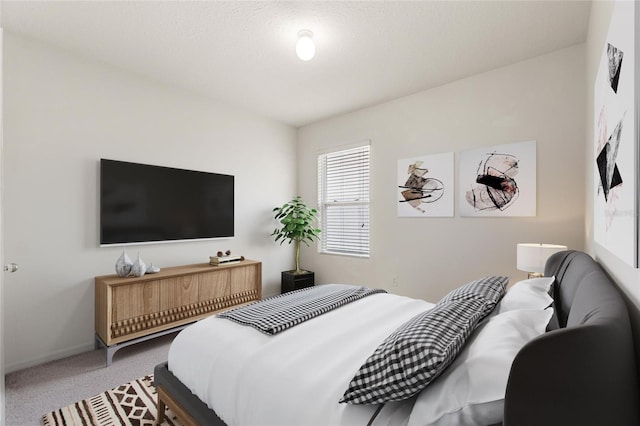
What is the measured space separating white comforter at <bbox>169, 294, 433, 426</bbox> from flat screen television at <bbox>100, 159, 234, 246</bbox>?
5.80 feet

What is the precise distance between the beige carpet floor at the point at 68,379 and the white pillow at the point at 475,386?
229cm

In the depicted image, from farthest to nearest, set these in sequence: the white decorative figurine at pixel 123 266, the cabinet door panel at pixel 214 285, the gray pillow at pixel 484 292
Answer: the cabinet door panel at pixel 214 285, the white decorative figurine at pixel 123 266, the gray pillow at pixel 484 292

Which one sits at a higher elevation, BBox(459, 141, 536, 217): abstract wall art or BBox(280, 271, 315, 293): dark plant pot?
BBox(459, 141, 536, 217): abstract wall art

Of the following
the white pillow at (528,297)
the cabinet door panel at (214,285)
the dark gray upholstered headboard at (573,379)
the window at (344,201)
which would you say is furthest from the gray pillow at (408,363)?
the window at (344,201)

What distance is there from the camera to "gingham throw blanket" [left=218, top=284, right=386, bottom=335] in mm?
1590

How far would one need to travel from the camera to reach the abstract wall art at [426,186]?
323 centimetres

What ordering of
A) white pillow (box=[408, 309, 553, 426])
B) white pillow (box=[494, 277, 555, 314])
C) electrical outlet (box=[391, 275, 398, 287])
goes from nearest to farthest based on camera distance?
white pillow (box=[408, 309, 553, 426]) → white pillow (box=[494, 277, 555, 314]) → electrical outlet (box=[391, 275, 398, 287])

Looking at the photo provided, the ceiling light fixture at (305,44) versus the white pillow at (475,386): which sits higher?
the ceiling light fixture at (305,44)

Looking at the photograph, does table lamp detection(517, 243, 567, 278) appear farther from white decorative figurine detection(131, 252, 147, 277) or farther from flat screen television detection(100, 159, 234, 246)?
white decorative figurine detection(131, 252, 147, 277)

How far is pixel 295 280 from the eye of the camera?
4.12m

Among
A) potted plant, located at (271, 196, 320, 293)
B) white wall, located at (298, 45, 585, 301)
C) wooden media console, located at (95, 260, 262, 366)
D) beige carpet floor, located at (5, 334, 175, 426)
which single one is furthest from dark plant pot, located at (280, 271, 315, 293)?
beige carpet floor, located at (5, 334, 175, 426)

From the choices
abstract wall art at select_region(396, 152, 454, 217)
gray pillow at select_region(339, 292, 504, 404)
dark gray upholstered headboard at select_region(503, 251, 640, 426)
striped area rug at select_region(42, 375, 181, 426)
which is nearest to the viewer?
dark gray upholstered headboard at select_region(503, 251, 640, 426)

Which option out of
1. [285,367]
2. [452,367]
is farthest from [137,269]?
[452,367]

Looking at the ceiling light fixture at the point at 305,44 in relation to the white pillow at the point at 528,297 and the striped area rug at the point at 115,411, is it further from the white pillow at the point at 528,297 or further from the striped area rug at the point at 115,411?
the striped area rug at the point at 115,411
